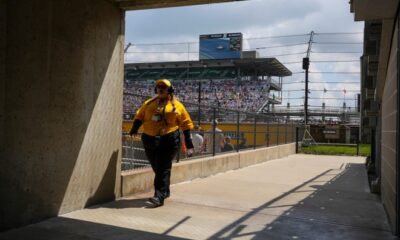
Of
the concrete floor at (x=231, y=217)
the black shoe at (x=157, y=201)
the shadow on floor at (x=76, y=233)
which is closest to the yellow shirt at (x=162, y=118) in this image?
the black shoe at (x=157, y=201)

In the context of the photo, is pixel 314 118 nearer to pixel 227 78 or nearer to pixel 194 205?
pixel 227 78

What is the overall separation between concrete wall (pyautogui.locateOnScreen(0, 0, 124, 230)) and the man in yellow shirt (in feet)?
1.50

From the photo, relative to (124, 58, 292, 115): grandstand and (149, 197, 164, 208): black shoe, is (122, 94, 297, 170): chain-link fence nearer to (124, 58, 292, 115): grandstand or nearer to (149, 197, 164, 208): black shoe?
(149, 197, 164, 208): black shoe

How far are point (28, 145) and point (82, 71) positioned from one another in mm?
1285

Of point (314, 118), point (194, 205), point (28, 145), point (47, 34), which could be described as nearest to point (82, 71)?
point (47, 34)

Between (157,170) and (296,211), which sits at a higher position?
(157,170)

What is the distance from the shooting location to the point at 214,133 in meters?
11.8

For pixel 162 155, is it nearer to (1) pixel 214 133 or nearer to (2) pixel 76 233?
(2) pixel 76 233

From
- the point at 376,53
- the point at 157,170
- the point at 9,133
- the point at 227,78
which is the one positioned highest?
the point at 227,78

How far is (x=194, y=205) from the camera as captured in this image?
709 centimetres

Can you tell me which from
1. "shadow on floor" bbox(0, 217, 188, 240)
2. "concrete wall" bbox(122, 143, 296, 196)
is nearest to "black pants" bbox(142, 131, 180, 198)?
"concrete wall" bbox(122, 143, 296, 196)

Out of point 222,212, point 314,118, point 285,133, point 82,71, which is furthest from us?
point 314,118

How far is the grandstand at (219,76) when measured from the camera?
64.6 metres

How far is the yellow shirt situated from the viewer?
280 inches
